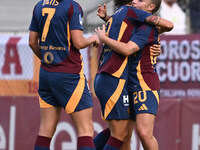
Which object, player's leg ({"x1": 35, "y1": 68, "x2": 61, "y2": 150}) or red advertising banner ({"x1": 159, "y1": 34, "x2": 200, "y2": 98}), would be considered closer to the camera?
player's leg ({"x1": 35, "y1": 68, "x2": 61, "y2": 150})

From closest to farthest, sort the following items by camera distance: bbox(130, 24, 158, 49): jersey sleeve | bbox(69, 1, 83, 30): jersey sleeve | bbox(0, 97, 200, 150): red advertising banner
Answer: bbox(69, 1, 83, 30): jersey sleeve
bbox(130, 24, 158, 49): jersey sleeve
bbox(0, 97, 200, 150): red advertising banner

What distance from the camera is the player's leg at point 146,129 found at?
5090 mm

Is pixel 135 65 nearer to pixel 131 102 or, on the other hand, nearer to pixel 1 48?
pixel 131 102

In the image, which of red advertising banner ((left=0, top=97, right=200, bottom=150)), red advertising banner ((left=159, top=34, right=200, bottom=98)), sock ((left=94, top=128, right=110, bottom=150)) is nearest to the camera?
sock ((left=94, top=128, right=110, bottom=150))

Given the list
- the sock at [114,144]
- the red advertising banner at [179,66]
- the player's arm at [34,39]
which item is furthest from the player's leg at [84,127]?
the red advertising banner at [179,66]

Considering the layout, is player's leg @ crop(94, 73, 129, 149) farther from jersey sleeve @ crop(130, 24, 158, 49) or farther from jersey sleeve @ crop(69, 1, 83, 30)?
jersey sleeve @ crop(69, 1, 83, 30)

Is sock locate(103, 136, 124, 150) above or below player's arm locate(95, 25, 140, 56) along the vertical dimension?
below

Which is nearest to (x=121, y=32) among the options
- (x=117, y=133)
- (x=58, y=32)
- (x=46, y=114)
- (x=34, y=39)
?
(x=58, y=32)

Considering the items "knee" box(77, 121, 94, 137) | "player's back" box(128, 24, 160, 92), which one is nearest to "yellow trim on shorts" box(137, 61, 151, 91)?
"player's back" box(128, 24, 160, 92)

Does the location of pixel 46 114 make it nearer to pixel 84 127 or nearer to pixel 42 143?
pixel 42 143

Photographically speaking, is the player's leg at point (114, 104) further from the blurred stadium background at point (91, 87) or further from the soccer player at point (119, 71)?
the blurred stadium background at point (91, 87)

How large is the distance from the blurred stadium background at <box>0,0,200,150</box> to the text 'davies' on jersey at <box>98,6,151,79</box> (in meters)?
2.18

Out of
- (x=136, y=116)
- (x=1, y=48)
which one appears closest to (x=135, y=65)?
(x=136, y=116)

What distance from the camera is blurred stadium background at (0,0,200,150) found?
7.18 m
